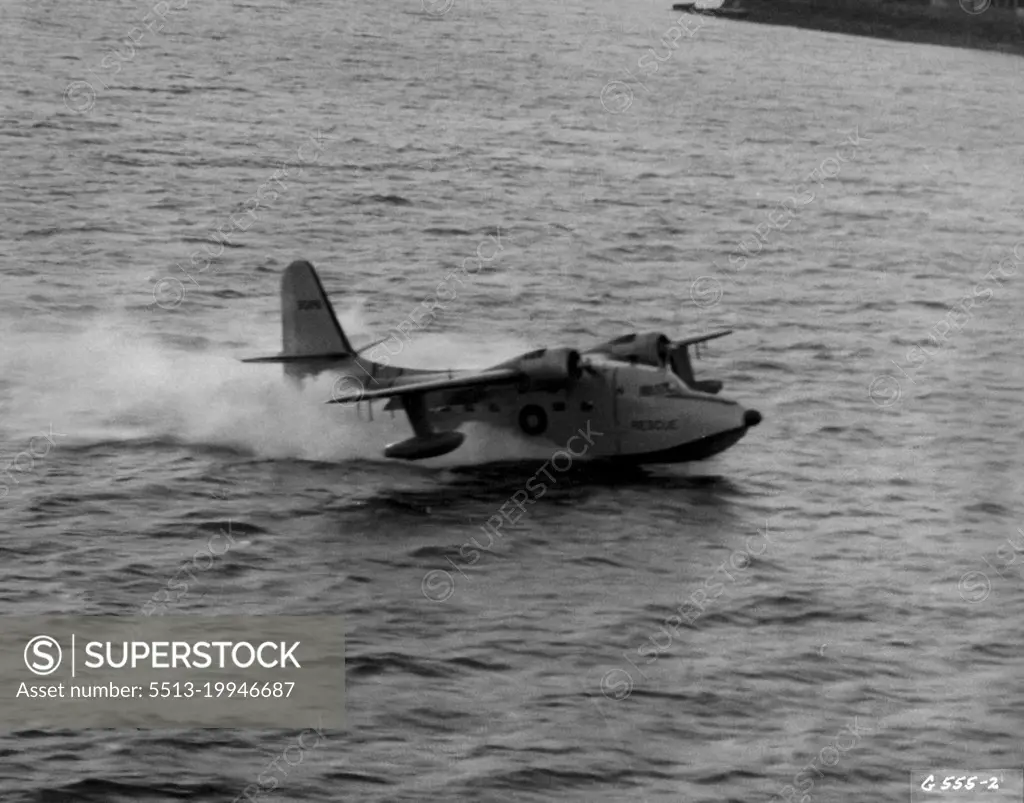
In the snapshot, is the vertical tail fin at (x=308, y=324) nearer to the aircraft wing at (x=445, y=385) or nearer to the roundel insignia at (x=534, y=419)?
the aircraft wing at (x=445, y=385)

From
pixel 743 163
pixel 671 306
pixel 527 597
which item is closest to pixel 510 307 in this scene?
pixel 671 306

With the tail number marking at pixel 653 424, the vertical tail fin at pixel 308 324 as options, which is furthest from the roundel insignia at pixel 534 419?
the vertical tail fin at pixel 308 324

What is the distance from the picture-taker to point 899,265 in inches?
3366

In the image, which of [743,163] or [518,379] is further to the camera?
[743,163]

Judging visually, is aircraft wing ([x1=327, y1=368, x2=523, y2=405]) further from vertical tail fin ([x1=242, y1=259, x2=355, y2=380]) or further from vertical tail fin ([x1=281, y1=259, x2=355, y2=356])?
vertical tail fin ([x1=281, y1=259, x2=355, y2=356])

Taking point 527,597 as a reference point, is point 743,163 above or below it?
above

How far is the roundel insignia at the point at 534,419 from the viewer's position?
156 ft

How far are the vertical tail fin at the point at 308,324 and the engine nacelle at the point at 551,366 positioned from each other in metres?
6.44

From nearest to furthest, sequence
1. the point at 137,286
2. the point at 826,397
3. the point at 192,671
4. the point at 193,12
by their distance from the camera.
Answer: the point at 192,671
the point at 826,397
the point at 137,286
the point at 193,12

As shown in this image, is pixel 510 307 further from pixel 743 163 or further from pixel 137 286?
pixel 743 163

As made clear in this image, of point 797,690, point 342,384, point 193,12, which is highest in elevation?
point 193,12

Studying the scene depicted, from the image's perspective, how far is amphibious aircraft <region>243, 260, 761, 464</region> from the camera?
151 feet

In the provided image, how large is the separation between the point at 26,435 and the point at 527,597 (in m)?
18.2

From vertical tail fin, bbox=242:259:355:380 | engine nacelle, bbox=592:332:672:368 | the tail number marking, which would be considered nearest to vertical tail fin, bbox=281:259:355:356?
vertical tail fin, bbox=242:259:355:380
